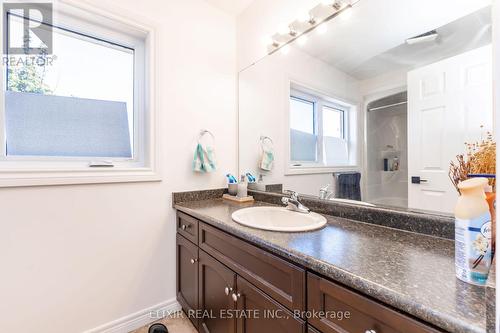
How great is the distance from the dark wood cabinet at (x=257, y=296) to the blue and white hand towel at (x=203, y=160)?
0.35 m

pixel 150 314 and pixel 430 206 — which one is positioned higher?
pixel 430 206

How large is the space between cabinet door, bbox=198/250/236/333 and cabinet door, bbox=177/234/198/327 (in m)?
0.07

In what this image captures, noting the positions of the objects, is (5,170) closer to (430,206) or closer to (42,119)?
(42,119)

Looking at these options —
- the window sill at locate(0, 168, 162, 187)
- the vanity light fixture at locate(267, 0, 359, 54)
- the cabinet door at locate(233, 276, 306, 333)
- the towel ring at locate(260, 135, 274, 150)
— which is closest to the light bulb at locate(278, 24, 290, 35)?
the vanity light fixture at locate(267, 0, 359, 54)

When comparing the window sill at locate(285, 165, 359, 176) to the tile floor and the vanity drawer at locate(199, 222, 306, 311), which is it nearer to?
the vanity drawer at locate(199, 222, 306, 311)

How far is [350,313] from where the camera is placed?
0.61 m

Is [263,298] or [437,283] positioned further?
[263,298]

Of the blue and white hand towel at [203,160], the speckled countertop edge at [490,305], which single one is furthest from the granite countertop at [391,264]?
the blue and white hand towel at [203,160]

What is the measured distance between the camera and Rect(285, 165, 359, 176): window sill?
4.06ft

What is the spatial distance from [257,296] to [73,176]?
3.69ft

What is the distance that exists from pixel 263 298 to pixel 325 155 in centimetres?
84

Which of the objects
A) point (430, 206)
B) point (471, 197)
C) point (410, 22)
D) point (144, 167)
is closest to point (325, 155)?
point (430, 206)

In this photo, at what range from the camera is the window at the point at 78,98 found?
122 centimetres

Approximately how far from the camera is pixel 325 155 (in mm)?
1363
